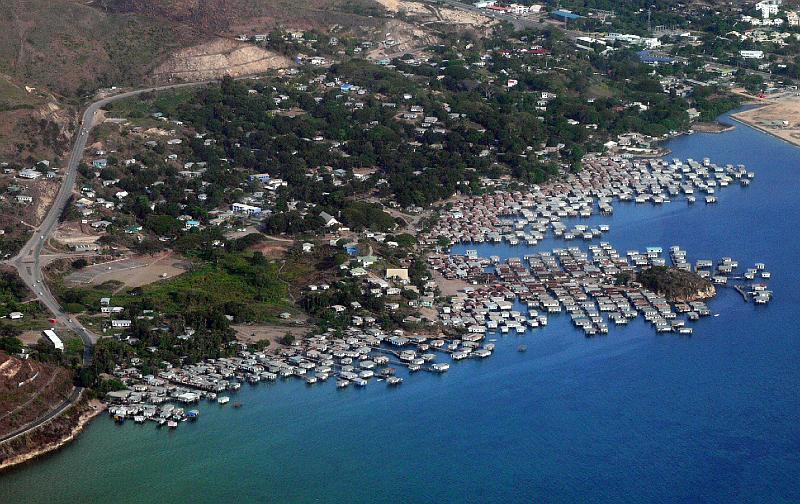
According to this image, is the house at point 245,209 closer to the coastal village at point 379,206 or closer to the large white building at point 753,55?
the coastal village at point 379,206

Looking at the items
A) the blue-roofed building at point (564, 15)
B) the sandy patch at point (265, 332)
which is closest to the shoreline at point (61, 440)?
the sandy patch at point (265, 332)

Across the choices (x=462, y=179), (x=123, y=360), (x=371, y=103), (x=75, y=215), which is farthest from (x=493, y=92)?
(x=123, y=360)

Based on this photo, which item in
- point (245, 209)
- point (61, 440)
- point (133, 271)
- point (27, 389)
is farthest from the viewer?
point (245, 209)

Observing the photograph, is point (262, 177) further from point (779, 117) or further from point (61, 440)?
point (779, 117)

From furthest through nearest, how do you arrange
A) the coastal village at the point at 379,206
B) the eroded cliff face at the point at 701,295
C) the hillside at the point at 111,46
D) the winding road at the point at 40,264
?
the hillside at the point at 111,46
the eroded cliff face at the point at 701,295
the coastal village at the point at 379,206
the winding road at the point at 40,264

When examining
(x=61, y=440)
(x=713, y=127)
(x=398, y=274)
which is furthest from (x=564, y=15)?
(x=61, y=440)

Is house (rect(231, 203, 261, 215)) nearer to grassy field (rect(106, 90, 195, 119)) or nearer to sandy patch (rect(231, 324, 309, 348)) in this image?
sandy patch (rect(231, 324, 309, 348))
